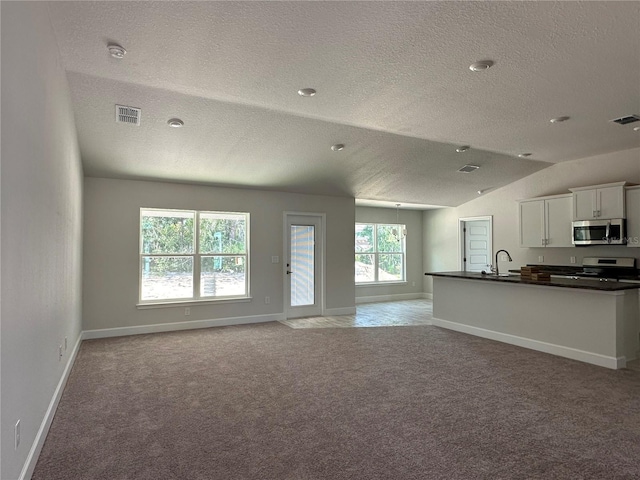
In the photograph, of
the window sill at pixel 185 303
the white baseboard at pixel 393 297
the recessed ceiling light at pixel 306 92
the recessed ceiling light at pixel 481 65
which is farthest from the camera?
the white baseboard at pixel 393 297

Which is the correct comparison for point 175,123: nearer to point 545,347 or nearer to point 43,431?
point 43,431

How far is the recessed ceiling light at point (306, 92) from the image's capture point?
145 inches

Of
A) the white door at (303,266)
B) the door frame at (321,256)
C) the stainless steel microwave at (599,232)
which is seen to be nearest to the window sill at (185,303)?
the door frame at (321,256)

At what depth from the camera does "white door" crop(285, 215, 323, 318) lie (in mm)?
7262

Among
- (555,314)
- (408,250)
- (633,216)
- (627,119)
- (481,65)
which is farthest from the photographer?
(408,250)

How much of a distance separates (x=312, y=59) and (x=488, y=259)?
22.8ft

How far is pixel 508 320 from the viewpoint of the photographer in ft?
17.7

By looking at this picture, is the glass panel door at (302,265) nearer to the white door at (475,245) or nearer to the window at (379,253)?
the window at (379,253)

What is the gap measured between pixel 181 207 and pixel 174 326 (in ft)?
6.16

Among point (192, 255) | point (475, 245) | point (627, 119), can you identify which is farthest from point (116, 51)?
point (475, 245)

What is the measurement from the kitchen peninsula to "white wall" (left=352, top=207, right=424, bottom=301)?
345 cm

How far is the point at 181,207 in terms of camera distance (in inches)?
249

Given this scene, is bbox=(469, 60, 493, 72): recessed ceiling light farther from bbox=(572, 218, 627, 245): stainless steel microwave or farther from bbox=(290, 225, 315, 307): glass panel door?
bbox=(290, 225, 315, 307): glass panel door

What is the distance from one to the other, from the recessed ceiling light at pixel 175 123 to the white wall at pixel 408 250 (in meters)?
5.65
